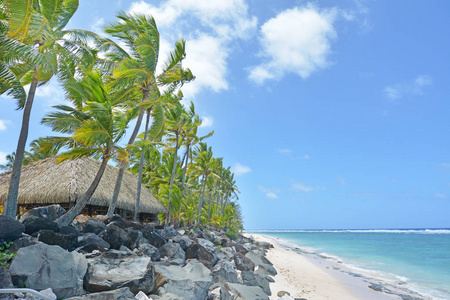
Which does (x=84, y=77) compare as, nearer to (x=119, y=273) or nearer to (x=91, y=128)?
(x=91, y=128)

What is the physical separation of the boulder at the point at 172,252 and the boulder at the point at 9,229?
346 centimetres

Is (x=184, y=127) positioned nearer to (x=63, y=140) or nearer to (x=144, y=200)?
(x=144, y=200)

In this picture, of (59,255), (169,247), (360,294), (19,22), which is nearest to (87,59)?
(19,22)

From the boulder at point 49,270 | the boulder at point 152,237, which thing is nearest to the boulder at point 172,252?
the boulder at point 152,237

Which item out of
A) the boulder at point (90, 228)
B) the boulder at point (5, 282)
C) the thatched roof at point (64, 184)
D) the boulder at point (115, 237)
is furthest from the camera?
the thatched roof at point (64, 184)

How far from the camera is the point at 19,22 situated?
26.2ft

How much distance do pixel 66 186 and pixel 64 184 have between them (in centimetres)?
26

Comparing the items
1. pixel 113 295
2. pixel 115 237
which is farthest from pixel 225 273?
pixel 113 295

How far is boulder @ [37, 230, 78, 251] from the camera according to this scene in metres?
5.52

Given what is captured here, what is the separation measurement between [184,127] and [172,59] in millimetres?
6385

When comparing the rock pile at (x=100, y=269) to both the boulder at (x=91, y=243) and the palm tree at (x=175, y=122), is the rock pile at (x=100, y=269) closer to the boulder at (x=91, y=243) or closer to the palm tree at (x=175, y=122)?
the boulder at (x=91, y=243)

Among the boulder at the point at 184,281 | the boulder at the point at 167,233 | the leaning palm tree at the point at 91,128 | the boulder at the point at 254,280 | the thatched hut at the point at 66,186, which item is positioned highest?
the leaning palm tree at the point at 91,128

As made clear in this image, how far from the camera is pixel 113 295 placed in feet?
13.6

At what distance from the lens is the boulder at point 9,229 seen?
516 centimetres
